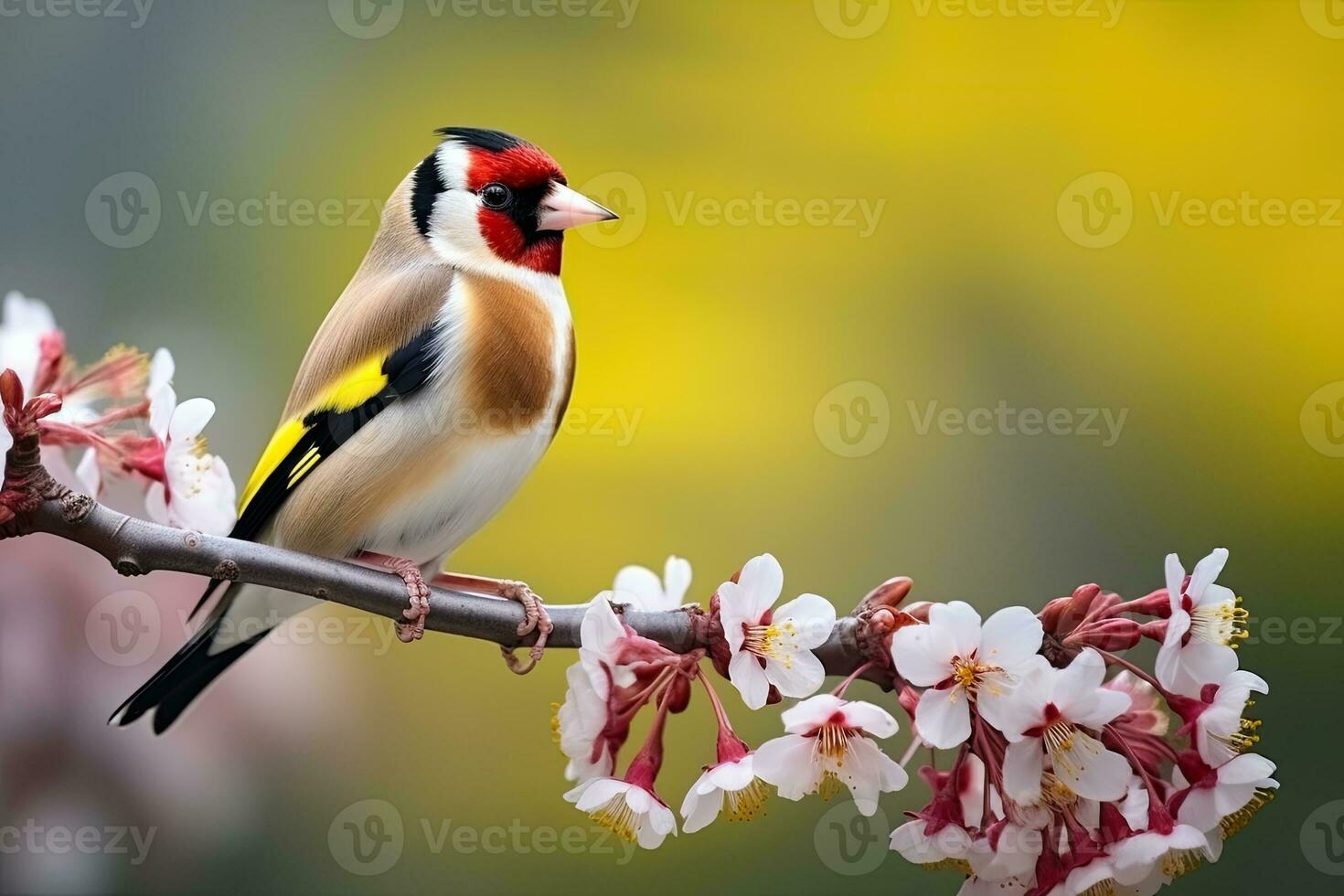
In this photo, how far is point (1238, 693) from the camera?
1.16m

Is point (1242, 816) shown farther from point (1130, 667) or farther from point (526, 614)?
point (526, 614)

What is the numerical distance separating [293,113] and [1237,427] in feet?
8.15

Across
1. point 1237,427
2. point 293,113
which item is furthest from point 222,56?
point 1237,427
